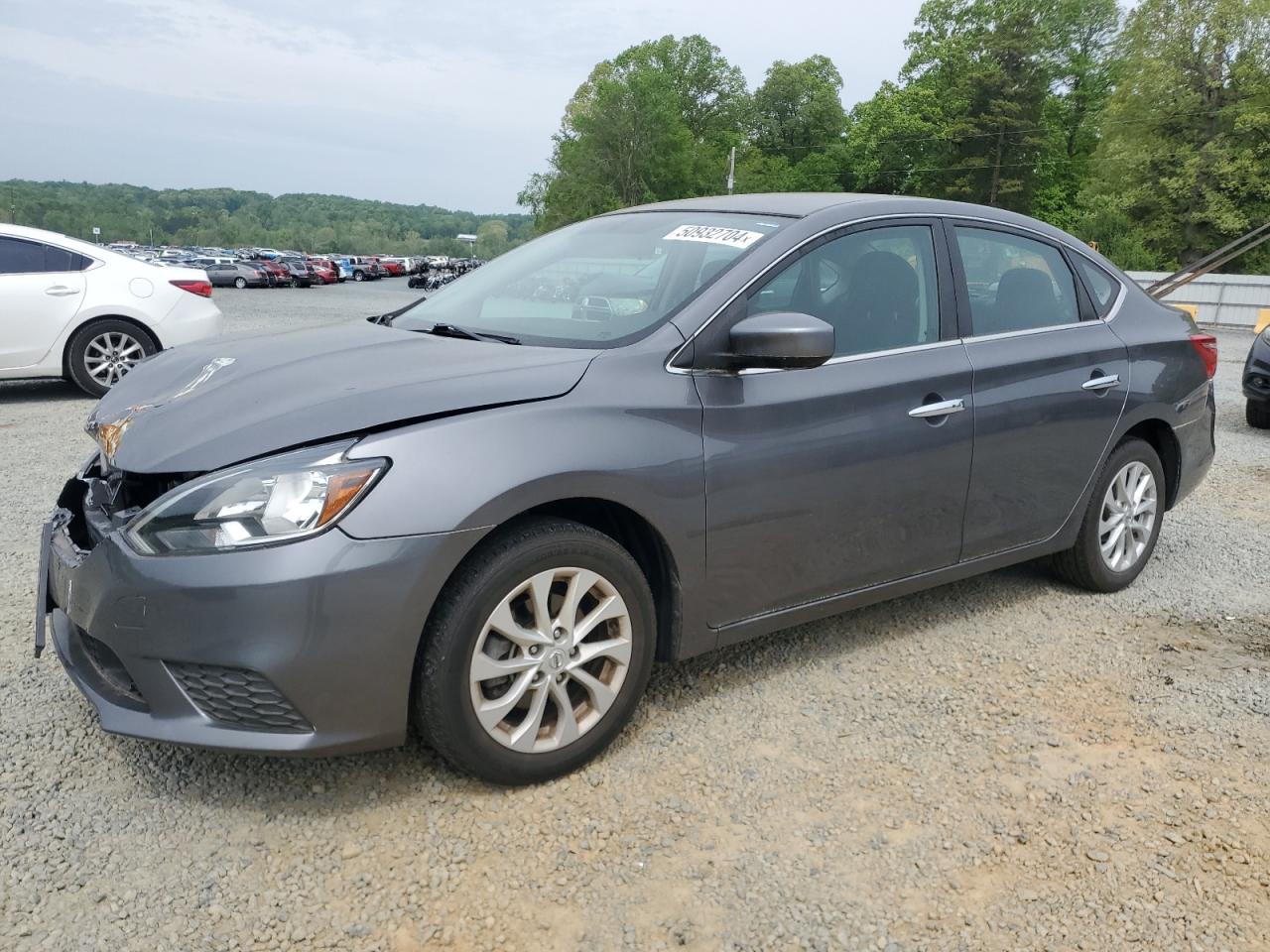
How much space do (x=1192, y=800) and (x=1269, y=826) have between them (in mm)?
182

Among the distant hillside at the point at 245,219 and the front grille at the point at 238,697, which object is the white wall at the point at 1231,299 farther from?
the distant hillside at the point at 245,219

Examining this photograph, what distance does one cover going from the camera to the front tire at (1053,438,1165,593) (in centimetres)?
426

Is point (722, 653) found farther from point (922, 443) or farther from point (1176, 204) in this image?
point (1176, 204)

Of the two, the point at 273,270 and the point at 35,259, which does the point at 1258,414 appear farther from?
the point at 273,270

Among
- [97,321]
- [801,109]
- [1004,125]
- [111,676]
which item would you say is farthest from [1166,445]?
[801,109]

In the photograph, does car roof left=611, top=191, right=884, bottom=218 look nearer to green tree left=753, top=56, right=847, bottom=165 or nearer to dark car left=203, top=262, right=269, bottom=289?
dark car left=203, top=262, right=269, bottom=289

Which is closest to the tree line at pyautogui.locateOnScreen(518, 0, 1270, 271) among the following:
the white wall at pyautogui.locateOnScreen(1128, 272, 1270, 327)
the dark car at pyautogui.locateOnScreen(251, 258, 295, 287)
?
the white wall at pyautogui.locateOnScreen(1128, 272, 1270, 327)

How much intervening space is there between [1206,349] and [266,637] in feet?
13.5

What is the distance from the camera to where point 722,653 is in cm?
375

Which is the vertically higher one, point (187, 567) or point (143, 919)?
point (187, 567)

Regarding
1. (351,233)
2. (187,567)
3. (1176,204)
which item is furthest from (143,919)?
(351,233)

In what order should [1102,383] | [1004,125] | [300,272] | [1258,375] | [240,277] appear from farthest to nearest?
[1004,125] < [300,272] < [240,277] < [1258,375] < [1102,383]

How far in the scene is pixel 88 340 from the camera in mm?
8562

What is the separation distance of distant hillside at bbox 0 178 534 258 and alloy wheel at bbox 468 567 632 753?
101969 millimetres
